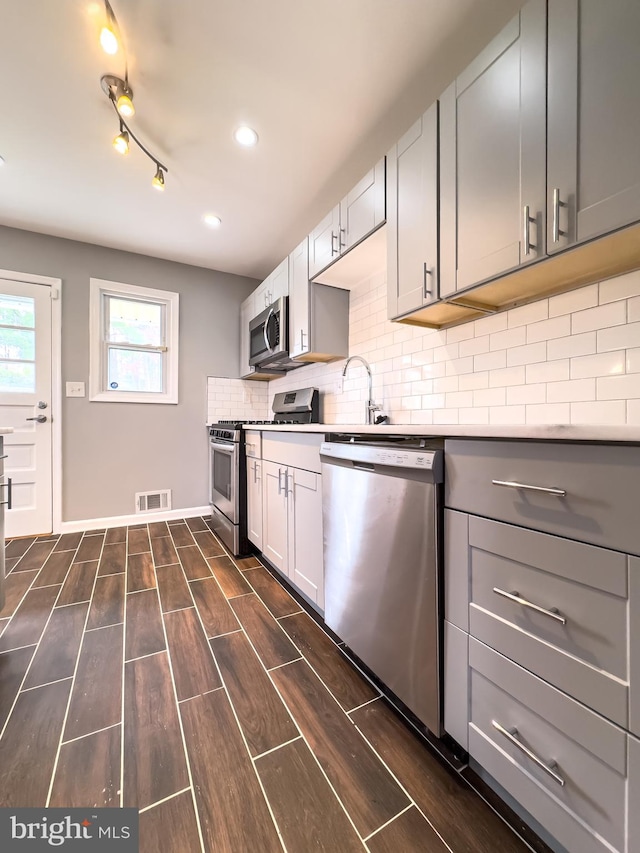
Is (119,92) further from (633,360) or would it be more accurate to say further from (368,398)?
(633,360)

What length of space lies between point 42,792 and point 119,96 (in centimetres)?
256

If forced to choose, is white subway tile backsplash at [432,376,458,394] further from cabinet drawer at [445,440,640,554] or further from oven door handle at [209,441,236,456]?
oven door handle at [209,441,236,456]

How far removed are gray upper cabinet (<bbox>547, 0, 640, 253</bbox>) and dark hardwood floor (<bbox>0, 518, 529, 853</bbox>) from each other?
1.61 metres

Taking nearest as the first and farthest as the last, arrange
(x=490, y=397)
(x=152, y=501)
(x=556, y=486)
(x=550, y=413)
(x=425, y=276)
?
(x=556, y=486), (x=550, y=413), (x=425, y=276), (x=490, y=397), (x=152, y=501)

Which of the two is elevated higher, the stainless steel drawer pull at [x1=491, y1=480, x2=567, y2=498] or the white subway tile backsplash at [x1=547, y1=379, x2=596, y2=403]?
the white subway tile backsplash at [x1=547, y1=379, x2=596, y2=403]

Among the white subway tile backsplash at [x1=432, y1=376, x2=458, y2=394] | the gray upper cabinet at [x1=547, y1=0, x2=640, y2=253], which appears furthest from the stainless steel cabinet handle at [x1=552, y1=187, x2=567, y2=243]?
the white subway tile backsplash at [x1=432, y1=376, x2=458, y2=394]

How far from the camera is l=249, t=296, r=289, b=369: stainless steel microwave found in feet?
8.87

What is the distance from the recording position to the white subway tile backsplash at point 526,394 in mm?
1358

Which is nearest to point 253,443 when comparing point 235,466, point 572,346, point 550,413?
point 235,466

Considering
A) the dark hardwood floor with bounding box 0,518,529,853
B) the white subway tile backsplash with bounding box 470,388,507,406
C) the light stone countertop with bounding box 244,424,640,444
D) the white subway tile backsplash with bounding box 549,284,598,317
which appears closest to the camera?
the light stone countertop with bounding box 244,424,640,444

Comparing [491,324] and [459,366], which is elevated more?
[491,324]

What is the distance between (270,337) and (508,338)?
1.92 m

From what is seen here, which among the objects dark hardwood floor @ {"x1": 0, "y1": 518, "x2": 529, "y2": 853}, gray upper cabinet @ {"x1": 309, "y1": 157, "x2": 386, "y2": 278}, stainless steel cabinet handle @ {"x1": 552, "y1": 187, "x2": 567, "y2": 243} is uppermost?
gray upper cabinet @ {"x1": 309, "y1": 157, "x2": 386, "y2": 278}

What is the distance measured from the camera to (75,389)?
9.92 ft
